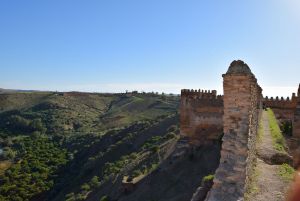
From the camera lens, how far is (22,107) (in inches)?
4412

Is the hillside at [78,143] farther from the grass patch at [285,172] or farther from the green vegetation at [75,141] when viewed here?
the grass patch at [285,172]

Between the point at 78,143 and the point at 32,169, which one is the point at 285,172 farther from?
the point at 78,143

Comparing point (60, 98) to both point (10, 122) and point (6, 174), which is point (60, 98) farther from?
point (6, 174)

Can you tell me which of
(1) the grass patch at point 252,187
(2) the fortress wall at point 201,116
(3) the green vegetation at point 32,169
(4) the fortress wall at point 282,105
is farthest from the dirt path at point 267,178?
(3) the green vegetation at point 32,169

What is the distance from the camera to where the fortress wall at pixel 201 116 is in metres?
25.0

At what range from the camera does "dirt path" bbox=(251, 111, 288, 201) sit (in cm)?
772

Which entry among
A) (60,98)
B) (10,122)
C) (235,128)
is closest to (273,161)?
(235,128)

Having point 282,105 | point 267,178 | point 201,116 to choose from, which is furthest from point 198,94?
point 267,178

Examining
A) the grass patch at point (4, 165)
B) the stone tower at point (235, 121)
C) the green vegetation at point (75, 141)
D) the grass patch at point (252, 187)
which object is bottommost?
the grass patch at point (4, 165)

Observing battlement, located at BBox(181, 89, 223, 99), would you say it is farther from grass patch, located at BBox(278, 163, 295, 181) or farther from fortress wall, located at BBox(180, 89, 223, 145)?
grass patch, located at BBox(278, 163, 295, 181)

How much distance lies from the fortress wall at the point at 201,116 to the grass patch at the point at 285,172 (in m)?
14.3

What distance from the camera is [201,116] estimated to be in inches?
1006

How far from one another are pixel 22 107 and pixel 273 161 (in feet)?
355

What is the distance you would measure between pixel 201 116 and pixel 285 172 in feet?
51.8
